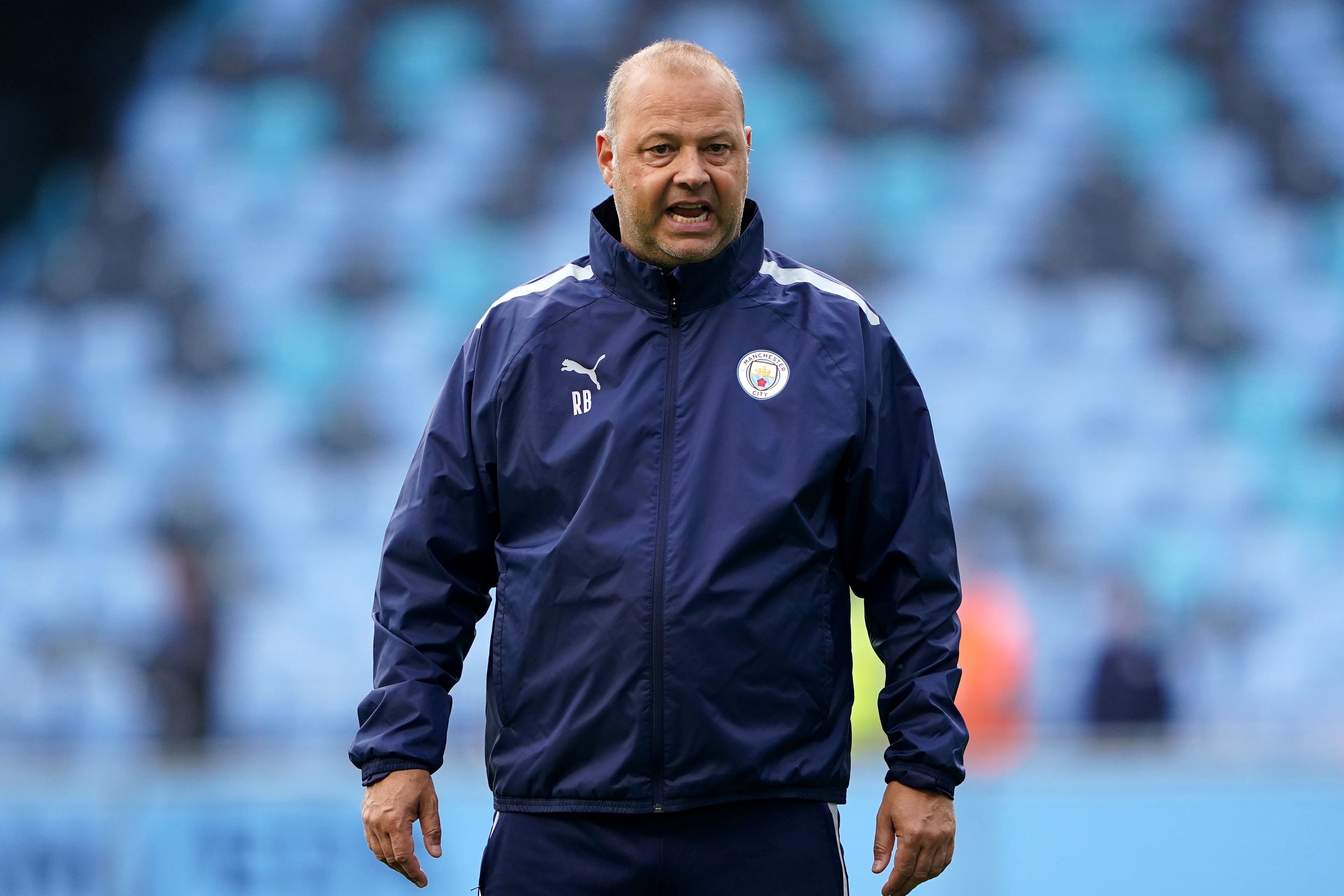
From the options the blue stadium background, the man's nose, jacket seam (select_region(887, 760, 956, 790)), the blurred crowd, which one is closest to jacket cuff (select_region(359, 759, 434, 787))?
jacket seam (select_region(887, 760, 956, 790))

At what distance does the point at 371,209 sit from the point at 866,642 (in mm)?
4030

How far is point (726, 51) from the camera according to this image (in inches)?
337

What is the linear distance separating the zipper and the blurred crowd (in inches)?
217

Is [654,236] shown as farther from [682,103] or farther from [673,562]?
[673,562]

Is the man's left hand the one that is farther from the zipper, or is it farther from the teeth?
the teeth

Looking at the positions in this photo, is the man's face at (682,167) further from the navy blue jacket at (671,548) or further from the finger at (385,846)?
the finger at (385,846)

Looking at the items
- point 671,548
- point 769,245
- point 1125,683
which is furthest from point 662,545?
point 769,245

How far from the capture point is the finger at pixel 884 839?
6.99 ft

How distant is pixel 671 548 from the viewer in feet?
6.84

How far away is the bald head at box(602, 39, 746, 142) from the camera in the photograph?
2.24 m

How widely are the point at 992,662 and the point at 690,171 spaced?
16.0ft

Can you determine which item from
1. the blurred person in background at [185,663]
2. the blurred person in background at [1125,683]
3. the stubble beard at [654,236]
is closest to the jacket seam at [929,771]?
the stubble beard at [654,236]

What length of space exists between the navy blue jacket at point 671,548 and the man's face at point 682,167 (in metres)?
0.03

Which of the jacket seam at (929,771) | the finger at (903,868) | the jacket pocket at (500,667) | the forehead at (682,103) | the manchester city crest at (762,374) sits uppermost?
the forehead at (682,103)
